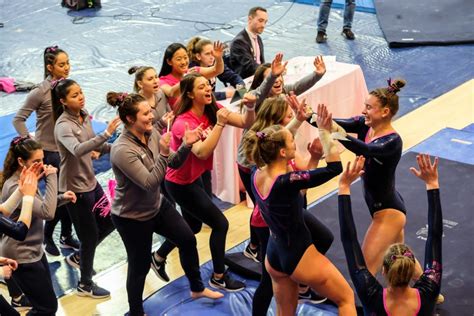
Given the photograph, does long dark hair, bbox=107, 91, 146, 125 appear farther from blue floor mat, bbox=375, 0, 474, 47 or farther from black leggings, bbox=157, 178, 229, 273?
blue floor mat, bbox=375, 0, 474, 47

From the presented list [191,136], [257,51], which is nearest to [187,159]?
[191,136]

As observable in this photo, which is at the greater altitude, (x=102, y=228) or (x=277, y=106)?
(x=277, y=106)

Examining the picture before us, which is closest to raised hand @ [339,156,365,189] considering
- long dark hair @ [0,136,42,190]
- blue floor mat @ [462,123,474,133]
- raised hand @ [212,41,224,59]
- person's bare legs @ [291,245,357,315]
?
person's bare legs @ [291,245,357,315]

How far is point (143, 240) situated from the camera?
4.64 metres

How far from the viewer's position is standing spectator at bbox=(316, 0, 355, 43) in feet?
32.8

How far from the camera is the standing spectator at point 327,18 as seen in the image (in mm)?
9992

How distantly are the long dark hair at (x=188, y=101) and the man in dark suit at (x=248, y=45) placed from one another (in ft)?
6.83

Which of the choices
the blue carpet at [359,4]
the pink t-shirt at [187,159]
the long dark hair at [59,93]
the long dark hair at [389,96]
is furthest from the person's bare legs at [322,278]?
the blue carpet at [359,4]

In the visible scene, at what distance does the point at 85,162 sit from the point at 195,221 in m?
0.90

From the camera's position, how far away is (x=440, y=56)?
31.4ft

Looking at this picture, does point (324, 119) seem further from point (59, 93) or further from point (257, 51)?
point (257, 51)

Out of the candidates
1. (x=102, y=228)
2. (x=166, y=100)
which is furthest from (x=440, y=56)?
(x=102, y=228)

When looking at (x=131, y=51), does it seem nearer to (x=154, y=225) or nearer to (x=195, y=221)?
(x=195, y=221)

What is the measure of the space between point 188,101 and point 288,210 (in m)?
1.26
